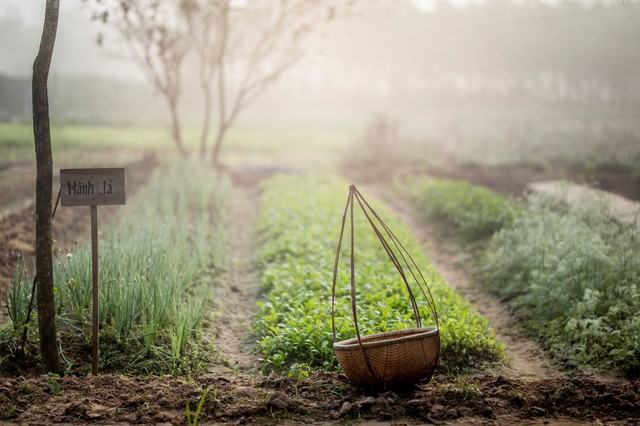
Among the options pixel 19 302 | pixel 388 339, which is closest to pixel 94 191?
pixel 19 302

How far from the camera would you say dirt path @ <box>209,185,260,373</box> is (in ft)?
19.3

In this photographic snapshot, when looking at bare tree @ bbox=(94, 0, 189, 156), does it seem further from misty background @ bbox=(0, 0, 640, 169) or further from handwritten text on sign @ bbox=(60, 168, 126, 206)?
misty background @ bbox=(0, 0, 640, 169)

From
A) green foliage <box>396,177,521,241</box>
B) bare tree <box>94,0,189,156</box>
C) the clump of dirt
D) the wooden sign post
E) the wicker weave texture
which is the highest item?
bare tree <box>94,0,189,156</box>

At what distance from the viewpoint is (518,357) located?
611cm

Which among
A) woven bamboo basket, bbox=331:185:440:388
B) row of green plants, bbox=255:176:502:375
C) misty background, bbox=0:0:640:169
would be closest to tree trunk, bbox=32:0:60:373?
row of green plants, bbox=255:176:502:375

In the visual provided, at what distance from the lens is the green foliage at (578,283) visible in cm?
565

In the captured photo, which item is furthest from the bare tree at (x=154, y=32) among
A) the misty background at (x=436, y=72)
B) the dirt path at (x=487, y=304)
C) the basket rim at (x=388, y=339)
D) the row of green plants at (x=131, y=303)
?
the misty background at (x=436, y=72)

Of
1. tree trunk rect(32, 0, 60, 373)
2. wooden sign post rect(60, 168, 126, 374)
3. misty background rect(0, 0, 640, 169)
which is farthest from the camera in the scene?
misty background rect(0, 0, 640, 169)

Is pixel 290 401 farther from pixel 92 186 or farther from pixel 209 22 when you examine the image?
pixel 209 22

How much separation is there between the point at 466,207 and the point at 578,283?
17.2 ft

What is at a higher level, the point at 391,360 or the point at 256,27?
the point at 256,27

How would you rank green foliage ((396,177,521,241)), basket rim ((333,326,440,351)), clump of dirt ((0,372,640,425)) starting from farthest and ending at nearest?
green foliage ((396,177,521,241)) → basket rim ((333,326,440,351)) → clump of dirt ((0,372,640,425))

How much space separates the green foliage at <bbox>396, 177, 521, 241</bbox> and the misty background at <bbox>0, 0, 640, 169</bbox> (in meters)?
16.0

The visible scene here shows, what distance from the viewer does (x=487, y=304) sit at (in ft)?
25.7
